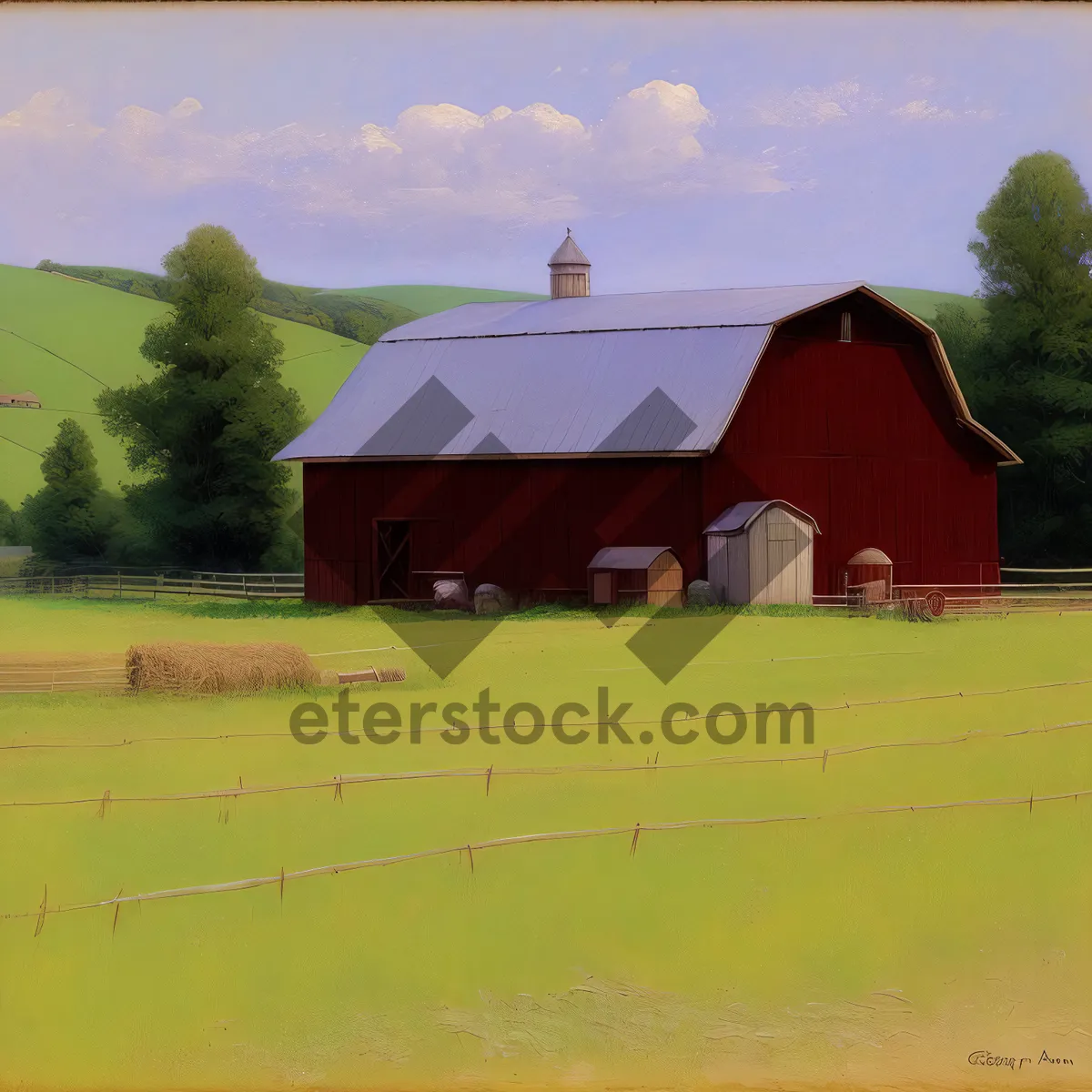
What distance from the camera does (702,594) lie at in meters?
28.1

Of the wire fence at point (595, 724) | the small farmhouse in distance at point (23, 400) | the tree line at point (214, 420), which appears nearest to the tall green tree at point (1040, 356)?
the tree line at point (214, 420)

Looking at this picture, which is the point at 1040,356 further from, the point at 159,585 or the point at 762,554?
the point at 159,585

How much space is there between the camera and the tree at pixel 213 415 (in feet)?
150

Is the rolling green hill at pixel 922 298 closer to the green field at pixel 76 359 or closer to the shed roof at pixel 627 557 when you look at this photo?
the green field at pixel 76 359

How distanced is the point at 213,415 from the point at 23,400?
3854 centimetres

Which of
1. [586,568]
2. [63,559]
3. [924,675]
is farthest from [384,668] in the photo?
[63,559]

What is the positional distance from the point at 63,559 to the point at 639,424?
2741 centimetres

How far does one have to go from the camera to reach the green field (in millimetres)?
79000

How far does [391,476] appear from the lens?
104ft

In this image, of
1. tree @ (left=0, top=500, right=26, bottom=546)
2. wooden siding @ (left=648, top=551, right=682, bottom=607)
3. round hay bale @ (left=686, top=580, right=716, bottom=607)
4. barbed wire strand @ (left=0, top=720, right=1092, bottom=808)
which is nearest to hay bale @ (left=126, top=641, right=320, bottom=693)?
barbed wire strand @ (left=0, top=720, right=1092, bottom=808)

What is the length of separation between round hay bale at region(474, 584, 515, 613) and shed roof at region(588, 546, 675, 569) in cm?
193

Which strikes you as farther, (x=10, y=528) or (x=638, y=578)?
(x=10, y=528)

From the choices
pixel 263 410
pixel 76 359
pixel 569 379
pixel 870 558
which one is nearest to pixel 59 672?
pixel 569 379

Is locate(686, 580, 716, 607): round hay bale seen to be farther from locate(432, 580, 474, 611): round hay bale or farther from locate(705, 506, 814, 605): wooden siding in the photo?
locate(432, 580, 474, 611): round hay bale
